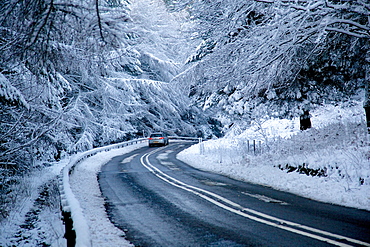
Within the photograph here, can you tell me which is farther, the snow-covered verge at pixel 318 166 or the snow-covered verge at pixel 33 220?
the snow-covered verge at pixel 318 166

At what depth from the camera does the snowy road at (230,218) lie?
5461mm

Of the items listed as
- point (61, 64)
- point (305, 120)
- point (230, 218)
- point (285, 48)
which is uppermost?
point (285, 48)

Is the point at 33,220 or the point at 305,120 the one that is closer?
the point at 33,220

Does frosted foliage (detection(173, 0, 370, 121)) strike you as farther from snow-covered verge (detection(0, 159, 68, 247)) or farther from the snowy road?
snow-covered verge (detection(0, 159, 68, 247))

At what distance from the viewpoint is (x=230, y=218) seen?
6906mm

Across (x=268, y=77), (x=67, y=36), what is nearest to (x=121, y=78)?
(x=268, y=77)

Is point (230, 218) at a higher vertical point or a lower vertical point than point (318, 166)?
lower

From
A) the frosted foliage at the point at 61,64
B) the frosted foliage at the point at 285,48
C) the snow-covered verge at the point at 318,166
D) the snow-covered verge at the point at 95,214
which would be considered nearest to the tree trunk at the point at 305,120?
the frosted foliage at the point at 285,48

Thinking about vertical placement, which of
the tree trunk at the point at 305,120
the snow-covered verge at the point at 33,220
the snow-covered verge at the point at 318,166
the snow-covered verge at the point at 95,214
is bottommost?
the snow-covered verge at the point at 33,220

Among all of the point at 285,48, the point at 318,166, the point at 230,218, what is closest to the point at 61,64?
the point at 230,218

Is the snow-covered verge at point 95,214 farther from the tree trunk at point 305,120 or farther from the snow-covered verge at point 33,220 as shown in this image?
the tree trunk at point 305,120

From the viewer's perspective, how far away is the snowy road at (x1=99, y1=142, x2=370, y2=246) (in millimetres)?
5461

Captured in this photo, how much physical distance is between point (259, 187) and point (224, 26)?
20.2ft

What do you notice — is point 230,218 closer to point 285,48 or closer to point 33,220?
point 285,48
